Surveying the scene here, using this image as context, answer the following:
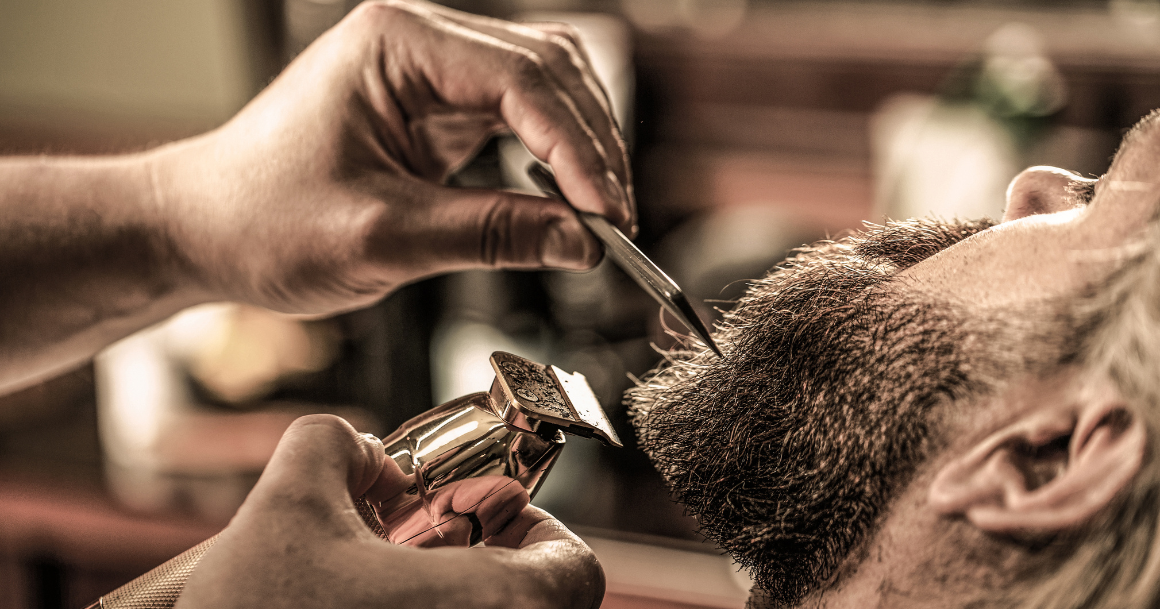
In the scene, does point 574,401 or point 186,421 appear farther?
point 186,421

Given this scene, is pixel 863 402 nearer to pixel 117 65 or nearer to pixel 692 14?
pixel 692 14

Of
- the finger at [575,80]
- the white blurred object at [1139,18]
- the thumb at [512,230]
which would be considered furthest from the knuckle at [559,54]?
the white blurred object at [1139,18]

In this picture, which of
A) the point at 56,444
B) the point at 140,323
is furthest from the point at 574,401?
the point at 56,444

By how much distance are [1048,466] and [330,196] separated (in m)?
0.50

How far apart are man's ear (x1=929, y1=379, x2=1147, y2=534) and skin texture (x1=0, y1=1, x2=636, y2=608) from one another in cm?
21

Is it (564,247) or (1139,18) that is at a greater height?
(1139,18)

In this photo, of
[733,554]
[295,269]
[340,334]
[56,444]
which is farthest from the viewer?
[56,444]

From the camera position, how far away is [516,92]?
1.84ft

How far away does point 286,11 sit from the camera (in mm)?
1534

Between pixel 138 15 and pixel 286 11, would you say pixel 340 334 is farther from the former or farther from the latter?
pixel 138 15

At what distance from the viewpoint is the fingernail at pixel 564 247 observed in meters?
0.56

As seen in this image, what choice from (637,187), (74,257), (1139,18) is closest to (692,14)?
(637,187)

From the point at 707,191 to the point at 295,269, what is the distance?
954mm

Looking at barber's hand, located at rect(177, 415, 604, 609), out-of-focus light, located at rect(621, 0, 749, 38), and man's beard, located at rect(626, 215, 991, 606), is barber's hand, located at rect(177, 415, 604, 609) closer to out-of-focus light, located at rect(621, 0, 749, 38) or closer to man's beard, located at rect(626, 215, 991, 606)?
man's beard, located at rect(626, 215, 991, 606)
